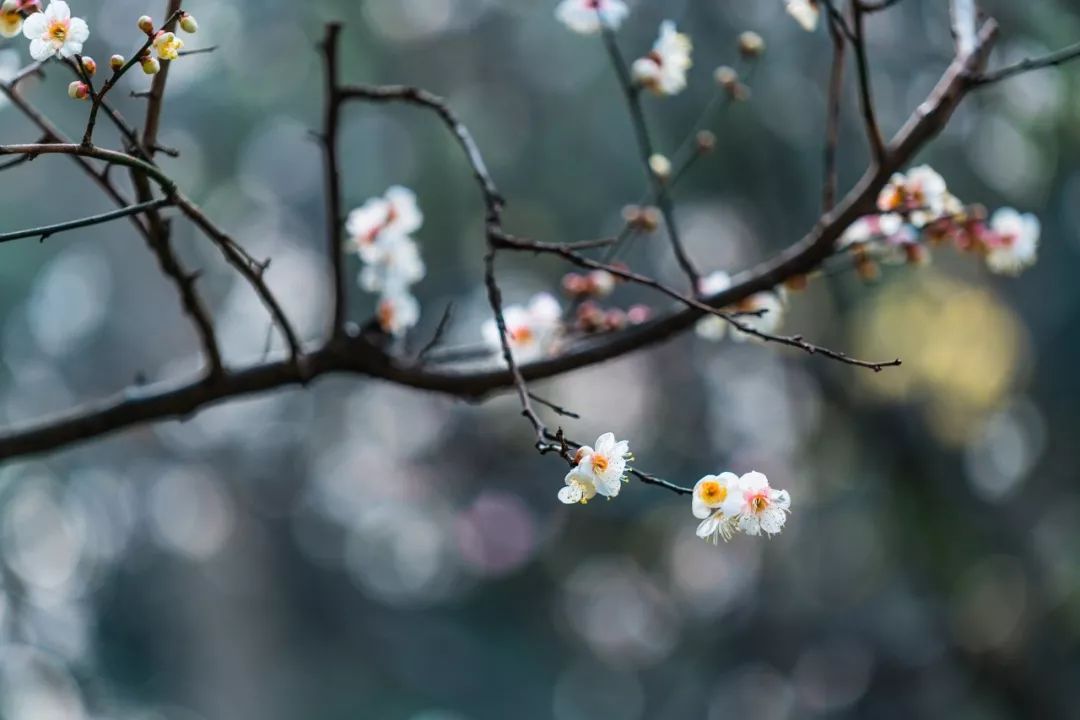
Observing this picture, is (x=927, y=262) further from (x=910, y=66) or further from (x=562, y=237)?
(x=562, y=237)

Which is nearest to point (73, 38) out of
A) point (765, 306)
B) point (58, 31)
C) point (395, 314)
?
point (58, 31)

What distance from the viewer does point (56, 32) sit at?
0.77 metres

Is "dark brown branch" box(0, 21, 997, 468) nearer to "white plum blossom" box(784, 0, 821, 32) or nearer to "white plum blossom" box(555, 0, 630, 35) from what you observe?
"white plum blossom" box(784, 0, 821, 32)

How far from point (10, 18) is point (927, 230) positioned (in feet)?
3.04

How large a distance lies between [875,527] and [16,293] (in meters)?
4.59

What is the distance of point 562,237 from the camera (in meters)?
5.23

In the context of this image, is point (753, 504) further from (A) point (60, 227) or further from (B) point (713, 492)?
(A) point (60, 227)

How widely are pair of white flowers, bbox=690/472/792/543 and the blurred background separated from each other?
2.67 metres

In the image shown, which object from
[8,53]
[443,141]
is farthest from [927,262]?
[443,141]

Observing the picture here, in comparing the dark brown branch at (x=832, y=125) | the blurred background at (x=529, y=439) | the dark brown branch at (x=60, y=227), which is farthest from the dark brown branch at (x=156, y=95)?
the blurred background at (x=529, y=439)

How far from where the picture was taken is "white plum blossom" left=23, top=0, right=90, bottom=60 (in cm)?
77

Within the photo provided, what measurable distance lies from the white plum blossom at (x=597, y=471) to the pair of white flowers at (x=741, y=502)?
0.19 ft

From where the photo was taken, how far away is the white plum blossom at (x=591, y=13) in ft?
3.97

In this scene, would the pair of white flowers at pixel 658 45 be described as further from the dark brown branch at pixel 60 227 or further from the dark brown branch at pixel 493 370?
the dark brown branch at pixel 60 227
